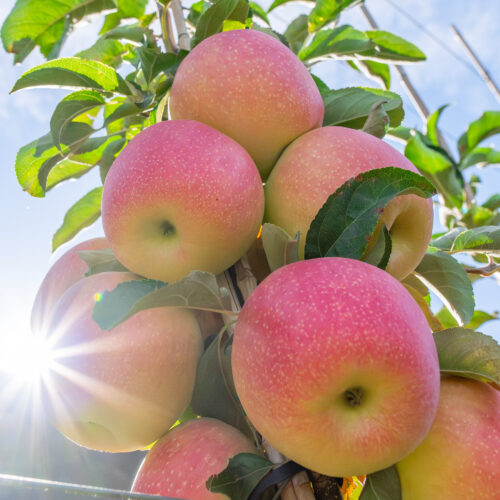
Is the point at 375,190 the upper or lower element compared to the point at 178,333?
upper

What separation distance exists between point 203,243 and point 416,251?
0.30m

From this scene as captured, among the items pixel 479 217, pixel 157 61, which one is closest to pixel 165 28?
pixel 157 61

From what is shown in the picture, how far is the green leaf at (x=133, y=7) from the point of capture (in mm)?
1185

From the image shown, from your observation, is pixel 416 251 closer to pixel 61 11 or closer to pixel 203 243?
pixel 203 243

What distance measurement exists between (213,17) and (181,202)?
434 mm

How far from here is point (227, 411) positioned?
→ 2.21 ft

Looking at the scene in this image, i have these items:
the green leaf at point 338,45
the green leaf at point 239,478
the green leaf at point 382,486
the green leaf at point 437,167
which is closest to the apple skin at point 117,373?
the green leaf at point 239,478

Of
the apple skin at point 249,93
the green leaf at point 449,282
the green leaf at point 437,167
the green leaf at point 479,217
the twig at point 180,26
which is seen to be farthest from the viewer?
the green leaf at point 479,217

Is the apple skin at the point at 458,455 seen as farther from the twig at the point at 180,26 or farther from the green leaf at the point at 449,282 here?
the twig at the point at 180,26

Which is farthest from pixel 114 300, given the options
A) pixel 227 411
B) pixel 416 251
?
pixel 416 251

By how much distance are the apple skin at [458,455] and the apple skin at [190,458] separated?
19cm

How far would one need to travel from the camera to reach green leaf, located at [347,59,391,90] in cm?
122

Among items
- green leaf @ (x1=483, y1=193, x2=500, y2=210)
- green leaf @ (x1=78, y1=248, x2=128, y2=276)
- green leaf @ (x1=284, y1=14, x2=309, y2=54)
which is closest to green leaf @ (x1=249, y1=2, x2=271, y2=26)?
green leaf @ (x1=284, y1=14, x2=309, y2=54)

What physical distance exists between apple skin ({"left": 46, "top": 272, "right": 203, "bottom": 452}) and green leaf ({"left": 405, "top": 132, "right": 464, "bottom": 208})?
1606 millimetres
